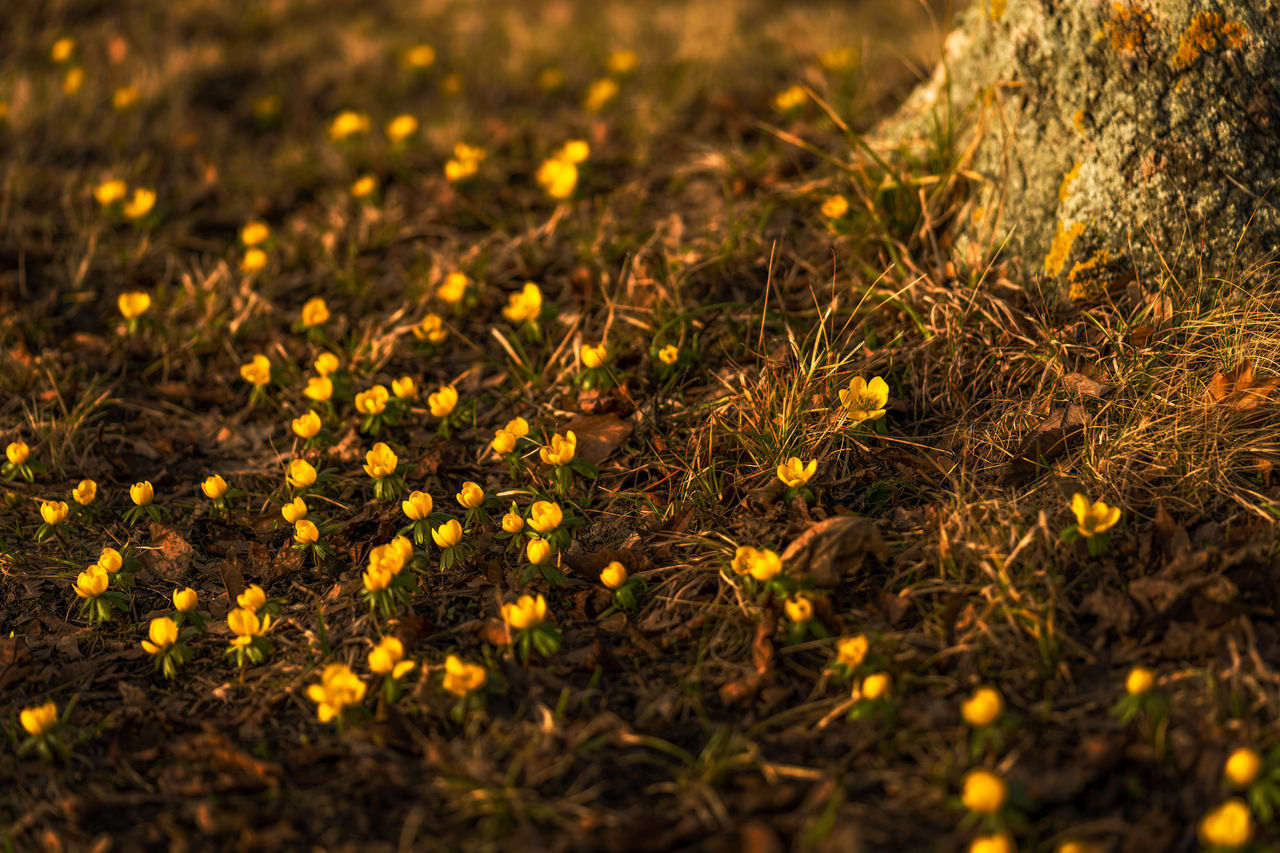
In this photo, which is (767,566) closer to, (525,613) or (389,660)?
(525,613)

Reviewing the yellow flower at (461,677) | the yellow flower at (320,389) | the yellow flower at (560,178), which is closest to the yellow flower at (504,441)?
the yellow flower at (320,389)

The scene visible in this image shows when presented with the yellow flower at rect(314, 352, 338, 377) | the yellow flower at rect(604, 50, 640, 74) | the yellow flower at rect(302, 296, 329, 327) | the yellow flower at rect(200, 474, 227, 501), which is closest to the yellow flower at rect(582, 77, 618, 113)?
the yellow flower at rect(604, 50, 640, 74)

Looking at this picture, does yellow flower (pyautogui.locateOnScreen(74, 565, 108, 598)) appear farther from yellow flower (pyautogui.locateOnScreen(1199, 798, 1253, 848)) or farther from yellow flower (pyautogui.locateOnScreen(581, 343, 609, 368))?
yellow flower (pyautogui.locateOnScreen(1199, 798, 1253, 848))

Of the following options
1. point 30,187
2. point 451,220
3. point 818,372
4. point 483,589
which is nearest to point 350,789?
point 483,589

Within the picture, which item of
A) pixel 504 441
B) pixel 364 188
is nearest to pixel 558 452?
pixel 504 441

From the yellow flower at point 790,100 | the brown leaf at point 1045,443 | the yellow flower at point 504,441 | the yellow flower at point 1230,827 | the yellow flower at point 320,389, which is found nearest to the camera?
the yellow flower at point 1230,827

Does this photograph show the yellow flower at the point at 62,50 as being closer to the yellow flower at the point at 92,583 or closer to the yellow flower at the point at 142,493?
the yellow flower at the point at 142,493
